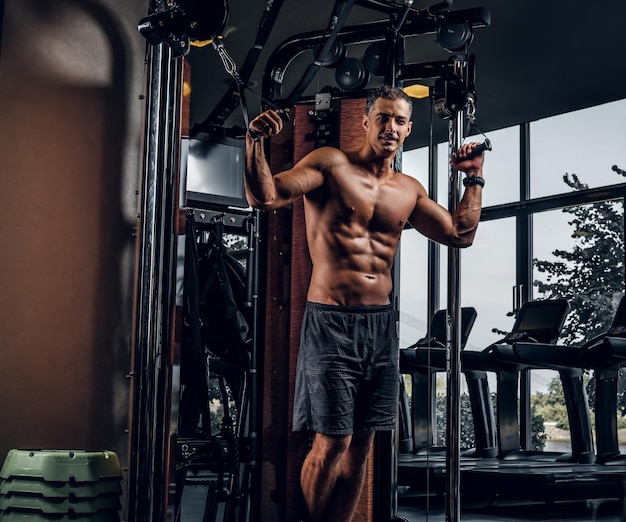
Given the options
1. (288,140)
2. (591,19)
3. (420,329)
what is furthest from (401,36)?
(420,329)

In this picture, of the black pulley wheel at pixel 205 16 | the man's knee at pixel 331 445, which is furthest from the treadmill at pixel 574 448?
the black pulley wheel at pixel 205 16

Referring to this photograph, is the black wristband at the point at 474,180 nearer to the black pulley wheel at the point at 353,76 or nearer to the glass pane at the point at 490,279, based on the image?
the black pulley wheel at the point at 353,76

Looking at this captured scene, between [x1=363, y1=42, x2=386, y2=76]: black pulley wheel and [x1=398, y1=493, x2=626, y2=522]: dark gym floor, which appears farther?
[x1=398, y1=493, x2=626, y2=522]: dark gym floor

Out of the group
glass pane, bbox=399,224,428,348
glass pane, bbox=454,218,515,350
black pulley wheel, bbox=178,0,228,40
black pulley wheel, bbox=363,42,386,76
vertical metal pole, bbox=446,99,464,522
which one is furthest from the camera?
glass pane, bbox=399,224,428,348

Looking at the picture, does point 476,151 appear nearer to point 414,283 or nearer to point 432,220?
point 432,220

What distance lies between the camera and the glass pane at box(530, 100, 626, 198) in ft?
26.7

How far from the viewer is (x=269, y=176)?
10.3ft

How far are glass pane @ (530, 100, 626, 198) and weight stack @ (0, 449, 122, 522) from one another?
644cm

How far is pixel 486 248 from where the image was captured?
9188mm

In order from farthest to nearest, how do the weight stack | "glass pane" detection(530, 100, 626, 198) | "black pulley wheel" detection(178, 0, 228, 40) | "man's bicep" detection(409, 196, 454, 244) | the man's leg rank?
1. "glass pane" detection(530, 100, 626, 198)
2. "man's bicep" detection(409, 196, 454, 244)
3. the man's leg
4. "black pulley wheel" detection(178, 0, 228, 40)
5. the weight stack

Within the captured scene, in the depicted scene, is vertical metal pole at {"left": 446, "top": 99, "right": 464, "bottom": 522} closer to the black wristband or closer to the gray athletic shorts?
the black wristband

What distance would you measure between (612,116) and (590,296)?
5.61 ft

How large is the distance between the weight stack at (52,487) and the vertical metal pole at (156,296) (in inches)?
8.6

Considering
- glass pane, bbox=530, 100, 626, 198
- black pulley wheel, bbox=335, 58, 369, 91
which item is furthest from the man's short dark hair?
glass pane, bbox=530, 100, 626, 198
